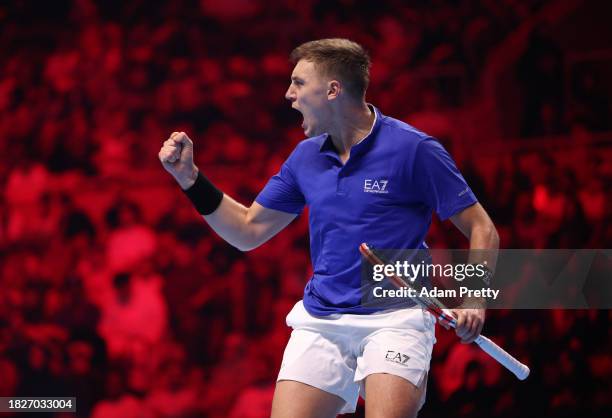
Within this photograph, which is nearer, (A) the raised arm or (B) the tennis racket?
(B) the tennis racket

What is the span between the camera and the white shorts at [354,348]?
2449 mm

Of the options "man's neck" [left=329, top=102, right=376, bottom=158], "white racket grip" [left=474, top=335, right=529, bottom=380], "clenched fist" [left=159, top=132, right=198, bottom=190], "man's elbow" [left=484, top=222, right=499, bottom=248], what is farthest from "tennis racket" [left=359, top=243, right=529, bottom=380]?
"clenched fist" [left=159, top=132, right=198, bottom=190]

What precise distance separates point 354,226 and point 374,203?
93mm

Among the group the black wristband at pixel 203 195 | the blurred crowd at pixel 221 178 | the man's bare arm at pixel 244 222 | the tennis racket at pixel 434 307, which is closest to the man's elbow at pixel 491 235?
the tennis racket at pixel 434 307

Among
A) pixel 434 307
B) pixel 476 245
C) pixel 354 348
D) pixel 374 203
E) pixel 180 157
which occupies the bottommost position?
pixel 354 348

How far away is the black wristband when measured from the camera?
2.84 metres

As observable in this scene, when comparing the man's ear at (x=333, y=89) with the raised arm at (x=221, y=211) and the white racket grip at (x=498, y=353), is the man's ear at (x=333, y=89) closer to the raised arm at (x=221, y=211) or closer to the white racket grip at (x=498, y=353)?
the raised arm at (x=221, y=211)

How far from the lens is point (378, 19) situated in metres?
5.50

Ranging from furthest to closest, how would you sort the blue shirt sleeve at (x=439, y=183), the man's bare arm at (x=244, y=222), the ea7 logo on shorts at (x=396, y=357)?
the man's bare arm at (x=244, y=222), the blue shirt sleeve at (x=439, y=183), the ea7 logo on shorts at (x=396, y=357)

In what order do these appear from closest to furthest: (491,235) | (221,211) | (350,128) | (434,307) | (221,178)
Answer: (434,307) < (491,235) < (350,128) < (221,211) < (221,178)

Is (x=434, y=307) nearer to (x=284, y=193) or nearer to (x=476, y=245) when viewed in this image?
(x=476, y=245)

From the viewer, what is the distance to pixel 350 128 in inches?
109

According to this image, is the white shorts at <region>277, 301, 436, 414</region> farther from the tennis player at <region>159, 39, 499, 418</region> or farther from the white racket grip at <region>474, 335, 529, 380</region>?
the white racket grip at <region>474, 335, 529, 380</region>

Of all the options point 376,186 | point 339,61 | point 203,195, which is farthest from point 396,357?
point 339,61
